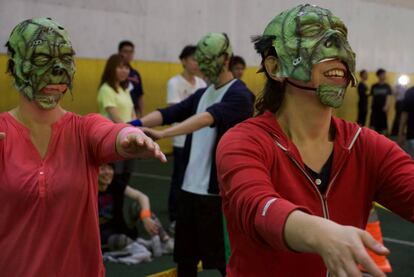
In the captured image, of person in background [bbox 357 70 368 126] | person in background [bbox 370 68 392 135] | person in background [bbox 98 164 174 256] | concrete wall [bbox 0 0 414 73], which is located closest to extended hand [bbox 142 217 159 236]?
person in background [bbox 98 164 174 256]

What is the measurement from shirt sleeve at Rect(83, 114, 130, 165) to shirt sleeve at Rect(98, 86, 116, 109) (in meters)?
3.47

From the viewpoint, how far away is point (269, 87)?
1980 millimetres

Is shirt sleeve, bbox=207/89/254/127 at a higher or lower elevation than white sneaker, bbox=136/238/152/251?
higher

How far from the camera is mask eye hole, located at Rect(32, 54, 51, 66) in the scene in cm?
231

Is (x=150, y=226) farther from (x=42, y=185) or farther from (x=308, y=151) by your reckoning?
(x=308, y=151)

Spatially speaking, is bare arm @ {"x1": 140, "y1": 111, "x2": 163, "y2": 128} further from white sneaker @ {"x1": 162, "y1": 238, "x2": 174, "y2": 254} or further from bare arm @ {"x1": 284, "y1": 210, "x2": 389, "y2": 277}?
bare arm @ {"x1": 284, "y1": 210, "x2": 389, "y2": 277}

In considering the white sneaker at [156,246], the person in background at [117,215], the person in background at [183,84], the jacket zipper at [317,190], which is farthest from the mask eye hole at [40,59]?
the person in background at [183,84]

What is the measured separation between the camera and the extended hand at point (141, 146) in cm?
187

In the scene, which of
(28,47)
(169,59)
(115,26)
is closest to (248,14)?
(169,59)

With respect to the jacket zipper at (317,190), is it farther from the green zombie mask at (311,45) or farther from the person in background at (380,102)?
the person in background at (380,102)

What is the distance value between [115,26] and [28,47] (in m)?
8.60

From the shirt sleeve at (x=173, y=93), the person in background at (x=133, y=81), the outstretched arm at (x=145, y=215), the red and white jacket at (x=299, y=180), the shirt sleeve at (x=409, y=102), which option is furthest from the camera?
the person in background at (x=133, y=81)

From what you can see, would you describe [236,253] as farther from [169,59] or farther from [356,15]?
[356,15]

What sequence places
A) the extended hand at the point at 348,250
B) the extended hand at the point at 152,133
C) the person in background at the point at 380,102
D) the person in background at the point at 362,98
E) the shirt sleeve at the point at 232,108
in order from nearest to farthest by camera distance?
the extended hand at the point at 348,250 → the extended hand at the point at 152,133 → the shirt sleeve at the point at 232,108 → the person in background at the point at 362,98 → the person in background at the point at 380,102
